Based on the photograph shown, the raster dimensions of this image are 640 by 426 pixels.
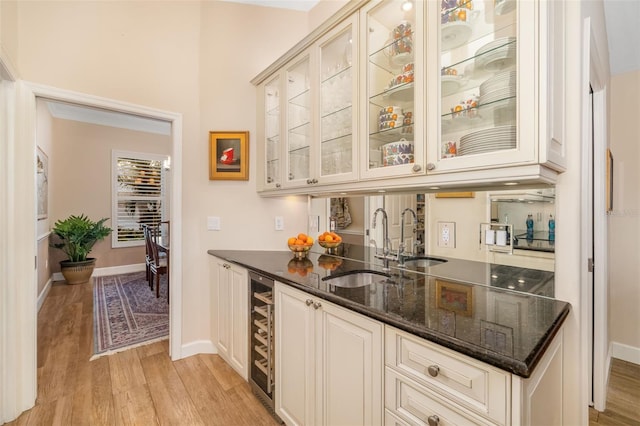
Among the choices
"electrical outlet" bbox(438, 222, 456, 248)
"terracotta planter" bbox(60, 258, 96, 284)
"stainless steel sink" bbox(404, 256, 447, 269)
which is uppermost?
"electrical outlet" bbox(438, 222, 456, 248)

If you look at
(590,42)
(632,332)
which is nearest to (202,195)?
(590,42)

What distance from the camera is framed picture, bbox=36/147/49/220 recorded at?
3.90 m

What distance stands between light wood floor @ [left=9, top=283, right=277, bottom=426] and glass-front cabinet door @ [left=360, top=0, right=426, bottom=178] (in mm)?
1662

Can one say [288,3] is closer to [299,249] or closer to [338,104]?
[338,104]

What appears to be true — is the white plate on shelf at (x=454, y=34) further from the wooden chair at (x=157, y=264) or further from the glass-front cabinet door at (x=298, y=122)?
the wooden chair at (x=157, y=264)

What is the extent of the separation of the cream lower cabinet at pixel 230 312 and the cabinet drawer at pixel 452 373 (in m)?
1.23

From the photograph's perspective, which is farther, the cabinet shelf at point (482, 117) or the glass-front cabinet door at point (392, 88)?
the glass-front cabinet door at point (392, 88)

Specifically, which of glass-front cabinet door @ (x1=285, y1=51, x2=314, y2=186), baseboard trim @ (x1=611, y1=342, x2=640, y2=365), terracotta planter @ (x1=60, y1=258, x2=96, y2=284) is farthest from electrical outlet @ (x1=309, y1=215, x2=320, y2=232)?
terracotta planter @ (x1=60, y1=258, x2=96, y2=284)

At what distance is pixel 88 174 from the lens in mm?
5164

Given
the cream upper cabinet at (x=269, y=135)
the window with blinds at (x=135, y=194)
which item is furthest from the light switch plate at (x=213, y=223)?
the window with blinds at (x=135, y=194)

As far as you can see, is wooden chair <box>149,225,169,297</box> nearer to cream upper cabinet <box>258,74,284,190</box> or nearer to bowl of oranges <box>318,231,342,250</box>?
cream upper cabinet <box>258,74,284,190</box>

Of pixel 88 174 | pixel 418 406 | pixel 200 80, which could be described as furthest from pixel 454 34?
pixel 88 174

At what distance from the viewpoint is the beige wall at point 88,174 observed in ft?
16.0

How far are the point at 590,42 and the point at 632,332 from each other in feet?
8.44
